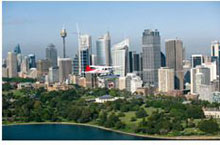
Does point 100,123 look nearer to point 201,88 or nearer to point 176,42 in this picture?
point 201,88

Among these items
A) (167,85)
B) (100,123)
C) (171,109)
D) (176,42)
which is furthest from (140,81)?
(100,123)

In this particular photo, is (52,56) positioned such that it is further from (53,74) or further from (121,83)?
(121,83)

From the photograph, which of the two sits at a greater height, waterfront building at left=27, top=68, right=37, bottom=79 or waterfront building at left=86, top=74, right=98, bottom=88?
waterfront building at left=27, top=68, right=37, bottom=79

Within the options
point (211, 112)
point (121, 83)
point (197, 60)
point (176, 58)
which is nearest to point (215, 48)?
point (197, 60)

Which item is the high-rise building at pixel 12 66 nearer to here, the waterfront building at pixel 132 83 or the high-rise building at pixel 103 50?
the high-rise building at pixel 103 50

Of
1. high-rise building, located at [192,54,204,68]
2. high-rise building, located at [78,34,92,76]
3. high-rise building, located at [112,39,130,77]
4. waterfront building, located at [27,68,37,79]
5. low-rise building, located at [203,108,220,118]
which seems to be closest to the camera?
low-rise building, located at [203,108,220,118]

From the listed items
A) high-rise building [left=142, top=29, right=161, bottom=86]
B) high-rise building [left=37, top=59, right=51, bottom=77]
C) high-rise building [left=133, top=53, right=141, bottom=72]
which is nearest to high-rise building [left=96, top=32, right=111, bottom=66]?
high-rise building [left=133, top=53, right=141, bottom=72]

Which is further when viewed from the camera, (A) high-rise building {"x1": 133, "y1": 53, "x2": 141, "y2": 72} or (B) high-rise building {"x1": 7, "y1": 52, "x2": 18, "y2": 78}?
(B) high-rise building {"x1": 7, "y1": 52, "x2": 18, "y2": 78}

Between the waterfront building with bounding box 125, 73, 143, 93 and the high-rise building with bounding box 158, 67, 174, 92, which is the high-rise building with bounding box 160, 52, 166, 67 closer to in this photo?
the high-rise building with bounding box 158, 67, 174, 92
